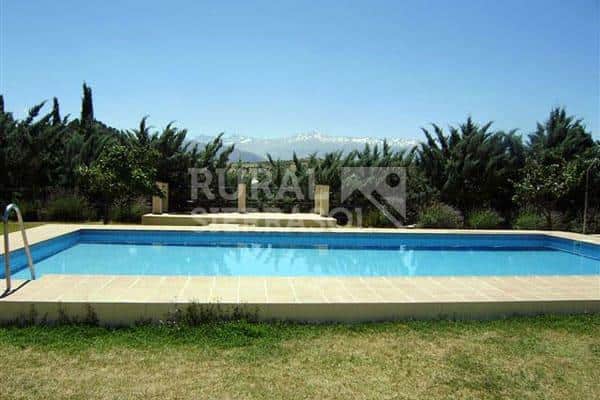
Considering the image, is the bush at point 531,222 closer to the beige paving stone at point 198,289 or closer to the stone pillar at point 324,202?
the stone pillar at point 324,202

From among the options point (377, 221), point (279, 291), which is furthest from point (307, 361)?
point (377, 221)

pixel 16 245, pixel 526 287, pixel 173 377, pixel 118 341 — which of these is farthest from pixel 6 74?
pixel 526 287

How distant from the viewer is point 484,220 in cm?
1333

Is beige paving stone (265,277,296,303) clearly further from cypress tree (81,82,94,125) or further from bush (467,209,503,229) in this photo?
cypress tree (81,82,94,125)

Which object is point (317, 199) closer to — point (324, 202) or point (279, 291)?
point (324, 202)

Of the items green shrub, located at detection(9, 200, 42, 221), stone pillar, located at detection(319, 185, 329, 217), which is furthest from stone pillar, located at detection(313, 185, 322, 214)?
green shrub, located at detection(9, 200, 42, 221)

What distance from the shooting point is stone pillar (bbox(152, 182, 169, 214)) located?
44.4ft

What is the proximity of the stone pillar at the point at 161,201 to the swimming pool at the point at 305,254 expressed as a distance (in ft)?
9.12

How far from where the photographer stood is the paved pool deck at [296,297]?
4.54 m

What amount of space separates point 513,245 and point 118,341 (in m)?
10.5

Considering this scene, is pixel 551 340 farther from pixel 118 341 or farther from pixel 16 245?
pixel 16 245

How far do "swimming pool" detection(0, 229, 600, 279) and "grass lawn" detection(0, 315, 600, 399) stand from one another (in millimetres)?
3535

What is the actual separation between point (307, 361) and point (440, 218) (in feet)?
34.2

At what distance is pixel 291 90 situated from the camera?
64.8 feet
